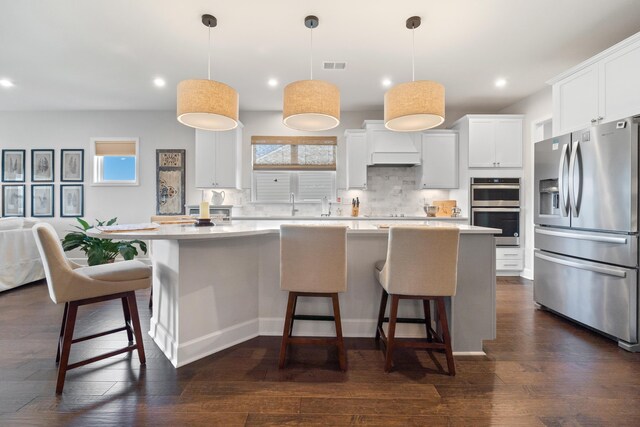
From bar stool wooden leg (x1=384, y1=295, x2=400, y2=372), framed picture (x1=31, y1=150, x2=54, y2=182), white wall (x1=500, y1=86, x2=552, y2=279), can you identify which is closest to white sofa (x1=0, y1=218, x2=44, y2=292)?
framed picture (x1=31, y1=150, x2=54, y2=182)

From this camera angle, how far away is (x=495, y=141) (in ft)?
15.0

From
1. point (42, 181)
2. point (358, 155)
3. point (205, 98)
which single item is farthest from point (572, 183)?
point (42, 181)

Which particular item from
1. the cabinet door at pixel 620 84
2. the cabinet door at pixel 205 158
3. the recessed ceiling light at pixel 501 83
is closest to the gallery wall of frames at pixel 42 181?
the cabinet door at pixel 205 158

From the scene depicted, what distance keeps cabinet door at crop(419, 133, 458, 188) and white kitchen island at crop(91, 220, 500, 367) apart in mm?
2734

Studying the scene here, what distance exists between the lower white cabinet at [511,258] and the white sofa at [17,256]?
6.62 m

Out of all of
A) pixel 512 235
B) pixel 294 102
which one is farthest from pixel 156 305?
pixel 512 235

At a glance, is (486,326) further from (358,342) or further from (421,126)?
(421,126)

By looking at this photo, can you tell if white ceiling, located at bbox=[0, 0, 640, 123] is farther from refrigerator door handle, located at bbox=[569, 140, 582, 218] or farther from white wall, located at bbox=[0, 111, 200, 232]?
refrigerator door handle, located at bbox=[569, 140, 582, 218]

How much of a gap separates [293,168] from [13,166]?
→ 4.91m

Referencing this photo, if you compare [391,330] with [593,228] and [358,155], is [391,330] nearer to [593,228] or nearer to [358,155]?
[593,228]

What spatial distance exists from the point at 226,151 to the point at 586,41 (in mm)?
4668

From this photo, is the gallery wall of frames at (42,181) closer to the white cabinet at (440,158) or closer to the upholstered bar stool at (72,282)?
the upholstered bar stool at (72,282)

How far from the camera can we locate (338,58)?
3395mm

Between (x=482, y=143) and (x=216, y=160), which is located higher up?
(x=482, y=143)
